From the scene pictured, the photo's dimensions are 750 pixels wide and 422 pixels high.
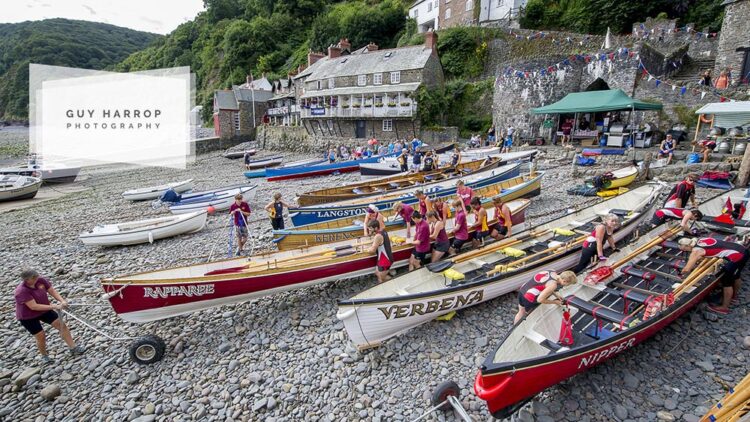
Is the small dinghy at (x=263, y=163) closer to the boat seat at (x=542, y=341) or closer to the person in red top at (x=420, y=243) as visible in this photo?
the person in red top at (x=420, y=243)

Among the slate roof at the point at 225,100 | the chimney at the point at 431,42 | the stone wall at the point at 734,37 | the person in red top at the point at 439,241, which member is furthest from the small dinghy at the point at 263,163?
the stone wall at the point at 734,37

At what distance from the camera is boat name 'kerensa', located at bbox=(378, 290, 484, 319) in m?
5.71

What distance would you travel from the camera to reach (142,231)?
11.9 meters

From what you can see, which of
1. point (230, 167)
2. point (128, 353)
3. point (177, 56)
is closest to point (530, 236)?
point (128, 353)

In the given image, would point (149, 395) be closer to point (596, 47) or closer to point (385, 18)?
point (596, 47)

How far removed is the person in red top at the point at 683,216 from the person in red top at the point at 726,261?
153 cm

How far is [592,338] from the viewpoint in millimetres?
5062

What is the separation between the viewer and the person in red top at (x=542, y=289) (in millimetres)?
4918

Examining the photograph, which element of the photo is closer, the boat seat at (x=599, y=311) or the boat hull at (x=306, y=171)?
the boat seat at (x=599, y=311)

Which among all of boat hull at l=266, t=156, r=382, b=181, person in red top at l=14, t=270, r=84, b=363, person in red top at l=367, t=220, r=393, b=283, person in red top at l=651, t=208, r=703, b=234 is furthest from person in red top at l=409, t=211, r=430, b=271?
boat hull at l=266, t=156, r=382, b=181

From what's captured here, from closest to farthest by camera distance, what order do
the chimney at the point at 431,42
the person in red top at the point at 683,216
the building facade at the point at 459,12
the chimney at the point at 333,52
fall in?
the person in red top at the point at 683,216 → the chimney at the point at 431,42 → the building facade at the point at 459,12 → the chimney at the point at 333,52

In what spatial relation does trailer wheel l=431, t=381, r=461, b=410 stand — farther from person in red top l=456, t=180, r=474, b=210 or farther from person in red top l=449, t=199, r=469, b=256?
person in red top l=456, t=180, r=474, b=210

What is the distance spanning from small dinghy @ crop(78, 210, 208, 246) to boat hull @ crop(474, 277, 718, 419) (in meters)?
11.6

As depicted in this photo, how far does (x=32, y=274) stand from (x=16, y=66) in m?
145
